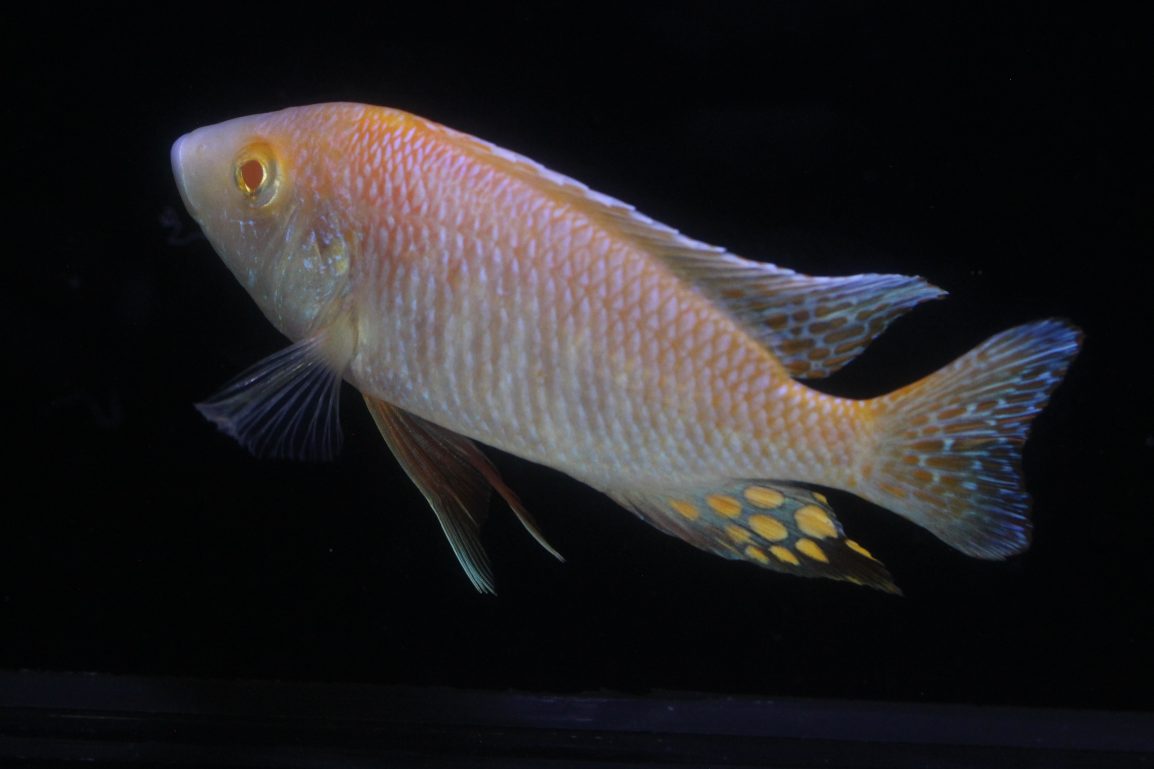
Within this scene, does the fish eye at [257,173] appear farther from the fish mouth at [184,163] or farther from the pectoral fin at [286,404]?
the pectoral fin at [286,404]

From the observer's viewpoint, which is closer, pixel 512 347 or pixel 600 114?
pixel 512 347

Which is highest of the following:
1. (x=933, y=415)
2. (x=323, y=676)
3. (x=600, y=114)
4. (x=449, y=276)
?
(x=600, y=114)

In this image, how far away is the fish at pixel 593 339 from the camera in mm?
1282

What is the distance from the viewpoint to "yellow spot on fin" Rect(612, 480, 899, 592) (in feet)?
4.67

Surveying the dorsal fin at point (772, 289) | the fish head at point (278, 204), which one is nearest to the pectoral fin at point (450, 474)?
the fish head at point (278, 204)

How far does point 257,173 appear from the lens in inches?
55.8

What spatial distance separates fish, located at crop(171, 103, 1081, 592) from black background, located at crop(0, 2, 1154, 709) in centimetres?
39

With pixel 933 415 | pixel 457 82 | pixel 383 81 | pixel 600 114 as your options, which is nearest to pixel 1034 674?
pixel 933 415

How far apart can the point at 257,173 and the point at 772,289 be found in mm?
→ 998

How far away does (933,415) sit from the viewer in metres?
1.28

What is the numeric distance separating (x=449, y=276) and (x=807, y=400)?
2.20 ft

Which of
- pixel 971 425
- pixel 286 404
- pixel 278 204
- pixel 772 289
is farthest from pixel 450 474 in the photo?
pixel 971 425

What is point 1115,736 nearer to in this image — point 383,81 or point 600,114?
point 600,114

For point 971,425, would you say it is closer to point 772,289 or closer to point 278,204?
point 772,289
